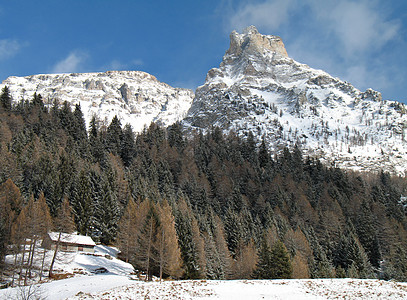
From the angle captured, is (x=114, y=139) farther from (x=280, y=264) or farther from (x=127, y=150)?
(x=280, y=264)

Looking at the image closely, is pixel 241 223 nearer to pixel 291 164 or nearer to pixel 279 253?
pixel 279 253

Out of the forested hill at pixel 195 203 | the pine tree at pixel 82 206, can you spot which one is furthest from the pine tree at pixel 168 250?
the pine tree at pixel 82 206

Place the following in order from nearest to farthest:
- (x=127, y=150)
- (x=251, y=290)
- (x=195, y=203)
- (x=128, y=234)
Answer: (x=251, y=290), (x=128, y=234), (x=195, y=203), (x=127, y=150)

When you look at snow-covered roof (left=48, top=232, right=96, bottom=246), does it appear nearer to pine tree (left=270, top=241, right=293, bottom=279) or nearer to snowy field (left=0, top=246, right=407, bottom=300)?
snowy field (left=0, top=246, right=407, bottom=300)

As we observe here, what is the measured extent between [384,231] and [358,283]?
59.5 meters

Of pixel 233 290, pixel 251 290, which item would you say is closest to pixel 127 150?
pixel 233 290

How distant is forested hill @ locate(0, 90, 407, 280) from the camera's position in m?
45.4

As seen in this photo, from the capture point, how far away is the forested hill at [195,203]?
4544 centimetres

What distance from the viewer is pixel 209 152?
391 feet

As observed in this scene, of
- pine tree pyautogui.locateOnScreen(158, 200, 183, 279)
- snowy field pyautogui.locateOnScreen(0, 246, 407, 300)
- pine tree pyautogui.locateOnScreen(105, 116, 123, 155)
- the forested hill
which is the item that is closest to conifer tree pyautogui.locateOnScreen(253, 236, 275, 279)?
the forested hill

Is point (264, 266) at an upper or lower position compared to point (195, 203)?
lower

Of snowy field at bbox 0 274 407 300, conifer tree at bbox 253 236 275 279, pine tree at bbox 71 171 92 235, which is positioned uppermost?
pine tree at bbox 71 171 92 235

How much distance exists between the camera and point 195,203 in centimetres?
8144

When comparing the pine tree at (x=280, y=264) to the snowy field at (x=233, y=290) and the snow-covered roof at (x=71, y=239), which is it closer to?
the snowy field at (x=233, y=290)
